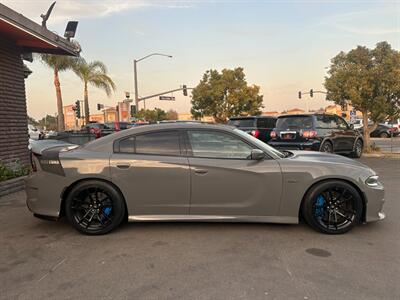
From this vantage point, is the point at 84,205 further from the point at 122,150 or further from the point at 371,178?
the point at 371,178

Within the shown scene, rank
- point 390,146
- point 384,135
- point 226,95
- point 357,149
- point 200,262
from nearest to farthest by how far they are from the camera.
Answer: point 200,262 → point 357,149 → point 390,146 → point 384,135 → point 226,95

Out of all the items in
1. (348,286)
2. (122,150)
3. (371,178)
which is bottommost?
(348,286)

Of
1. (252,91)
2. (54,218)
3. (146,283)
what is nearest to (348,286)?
(146,283)

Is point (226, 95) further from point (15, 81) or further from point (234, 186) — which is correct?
point (234, 186)

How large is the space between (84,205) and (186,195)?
1357 millimetres

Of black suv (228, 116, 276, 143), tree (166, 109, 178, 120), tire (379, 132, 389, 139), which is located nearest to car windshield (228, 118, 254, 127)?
black suv (228, 116, 276, 143)

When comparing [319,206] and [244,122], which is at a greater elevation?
[244,122]

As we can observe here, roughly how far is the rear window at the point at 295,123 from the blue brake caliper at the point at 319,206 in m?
6.38

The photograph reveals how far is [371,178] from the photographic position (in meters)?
4.50

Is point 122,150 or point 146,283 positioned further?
point 122,150

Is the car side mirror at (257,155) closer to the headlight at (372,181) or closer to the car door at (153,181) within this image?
the car door at (153,181)

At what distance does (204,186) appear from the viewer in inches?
176

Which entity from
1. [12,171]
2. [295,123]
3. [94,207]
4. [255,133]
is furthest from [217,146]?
[255,133]

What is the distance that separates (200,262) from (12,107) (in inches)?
284
